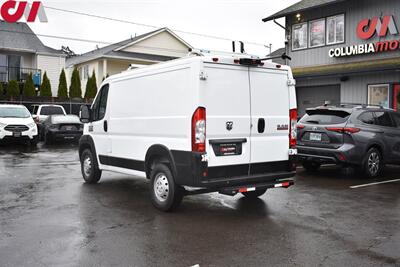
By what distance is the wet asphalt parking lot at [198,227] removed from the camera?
476 cm

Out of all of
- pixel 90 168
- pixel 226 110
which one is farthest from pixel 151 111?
pixel 90 168

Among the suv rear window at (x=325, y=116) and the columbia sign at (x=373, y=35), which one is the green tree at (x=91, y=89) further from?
the suv rear window at (x=325, y=116)

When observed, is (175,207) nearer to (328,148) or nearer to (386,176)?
(328,148)

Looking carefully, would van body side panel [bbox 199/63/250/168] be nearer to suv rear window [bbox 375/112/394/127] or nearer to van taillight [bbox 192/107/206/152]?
van taillight [bbox 192/107/206/152]

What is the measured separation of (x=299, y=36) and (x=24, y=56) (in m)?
22.5

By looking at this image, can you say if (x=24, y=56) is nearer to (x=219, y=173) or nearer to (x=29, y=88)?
(x=29, y=88)

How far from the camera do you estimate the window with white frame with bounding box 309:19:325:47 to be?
19.1 m

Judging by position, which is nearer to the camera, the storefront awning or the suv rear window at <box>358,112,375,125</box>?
the suv rear window at <box>358,112,375,125</box>

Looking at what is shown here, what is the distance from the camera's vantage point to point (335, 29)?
61.2 ft

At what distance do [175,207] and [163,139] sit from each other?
1058 mm

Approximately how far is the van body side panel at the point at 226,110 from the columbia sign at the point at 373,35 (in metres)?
11.8

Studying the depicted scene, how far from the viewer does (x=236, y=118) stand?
258 inches

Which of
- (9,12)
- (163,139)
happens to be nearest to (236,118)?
(163,139)

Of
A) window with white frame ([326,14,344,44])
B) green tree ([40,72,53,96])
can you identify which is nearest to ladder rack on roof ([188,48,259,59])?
window with white frame ([326,14,344,44])
